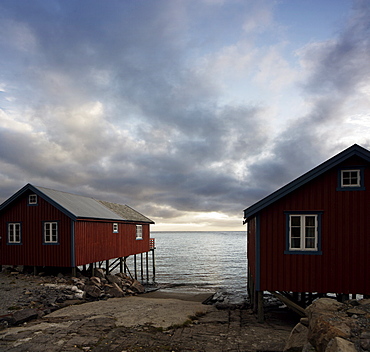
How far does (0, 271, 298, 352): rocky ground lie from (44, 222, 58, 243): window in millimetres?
5942

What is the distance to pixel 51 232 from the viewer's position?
25.5 metres

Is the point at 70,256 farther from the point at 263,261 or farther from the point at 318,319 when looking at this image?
the point at 318,319

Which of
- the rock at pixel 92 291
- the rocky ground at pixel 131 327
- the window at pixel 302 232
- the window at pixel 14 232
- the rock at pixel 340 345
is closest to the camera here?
the rock at pixel 340 345

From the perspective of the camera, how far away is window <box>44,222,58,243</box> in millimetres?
25339

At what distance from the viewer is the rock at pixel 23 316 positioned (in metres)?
13.9

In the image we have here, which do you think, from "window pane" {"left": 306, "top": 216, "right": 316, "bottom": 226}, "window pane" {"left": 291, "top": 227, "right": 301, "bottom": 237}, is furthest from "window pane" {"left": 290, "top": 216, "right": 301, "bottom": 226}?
"window pane" {"left": 306, "top": 216, "right": 316, "bottom": 226}

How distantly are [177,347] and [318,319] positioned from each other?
4.83 metres

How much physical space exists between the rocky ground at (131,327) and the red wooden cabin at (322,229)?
239cm

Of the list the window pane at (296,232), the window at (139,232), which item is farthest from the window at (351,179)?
the window at (139,232)

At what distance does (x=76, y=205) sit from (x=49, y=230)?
301 centimetres

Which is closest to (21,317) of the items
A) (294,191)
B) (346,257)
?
(294,191)

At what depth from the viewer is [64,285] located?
71.6 ft

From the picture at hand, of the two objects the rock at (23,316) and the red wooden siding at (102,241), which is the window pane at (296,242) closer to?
Answer: the rock at (23,316)

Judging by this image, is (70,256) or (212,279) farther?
(212,279)
